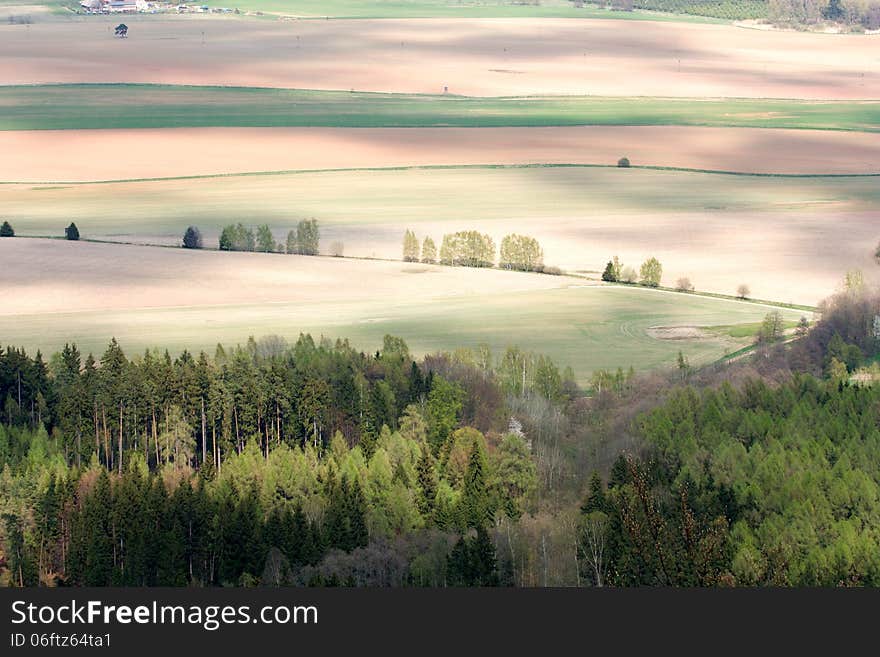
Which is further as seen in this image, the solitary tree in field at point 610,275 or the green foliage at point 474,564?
the solitary tree in field at point 610,275

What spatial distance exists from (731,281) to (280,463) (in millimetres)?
57338

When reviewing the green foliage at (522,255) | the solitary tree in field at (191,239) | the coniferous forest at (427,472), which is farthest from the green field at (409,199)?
the coniferous forest at (427,472)

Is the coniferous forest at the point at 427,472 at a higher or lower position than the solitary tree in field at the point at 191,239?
lower

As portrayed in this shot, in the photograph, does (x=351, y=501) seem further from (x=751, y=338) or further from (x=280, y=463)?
(x=751, y=338)

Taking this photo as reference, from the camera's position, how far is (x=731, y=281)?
135875mm

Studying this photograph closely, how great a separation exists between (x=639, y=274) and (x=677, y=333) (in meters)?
18.6

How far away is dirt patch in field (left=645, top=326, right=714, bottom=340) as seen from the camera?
118250mm

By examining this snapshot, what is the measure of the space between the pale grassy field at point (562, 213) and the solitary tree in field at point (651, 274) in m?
1.55

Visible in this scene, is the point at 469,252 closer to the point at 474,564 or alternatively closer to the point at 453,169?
the point at 453,169

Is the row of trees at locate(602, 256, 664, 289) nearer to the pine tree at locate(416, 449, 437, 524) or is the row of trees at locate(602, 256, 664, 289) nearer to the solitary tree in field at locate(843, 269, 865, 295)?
the solitary tree in field at locate(843, 269, 865, 295)

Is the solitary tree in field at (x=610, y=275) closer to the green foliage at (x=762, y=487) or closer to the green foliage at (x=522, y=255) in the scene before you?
the green foliage at (x=522, y=255)

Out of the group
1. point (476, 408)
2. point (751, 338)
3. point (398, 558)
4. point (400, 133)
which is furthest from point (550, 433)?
point (400, 133)

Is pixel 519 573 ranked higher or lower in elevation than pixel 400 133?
lower

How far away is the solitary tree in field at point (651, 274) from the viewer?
134875mm
